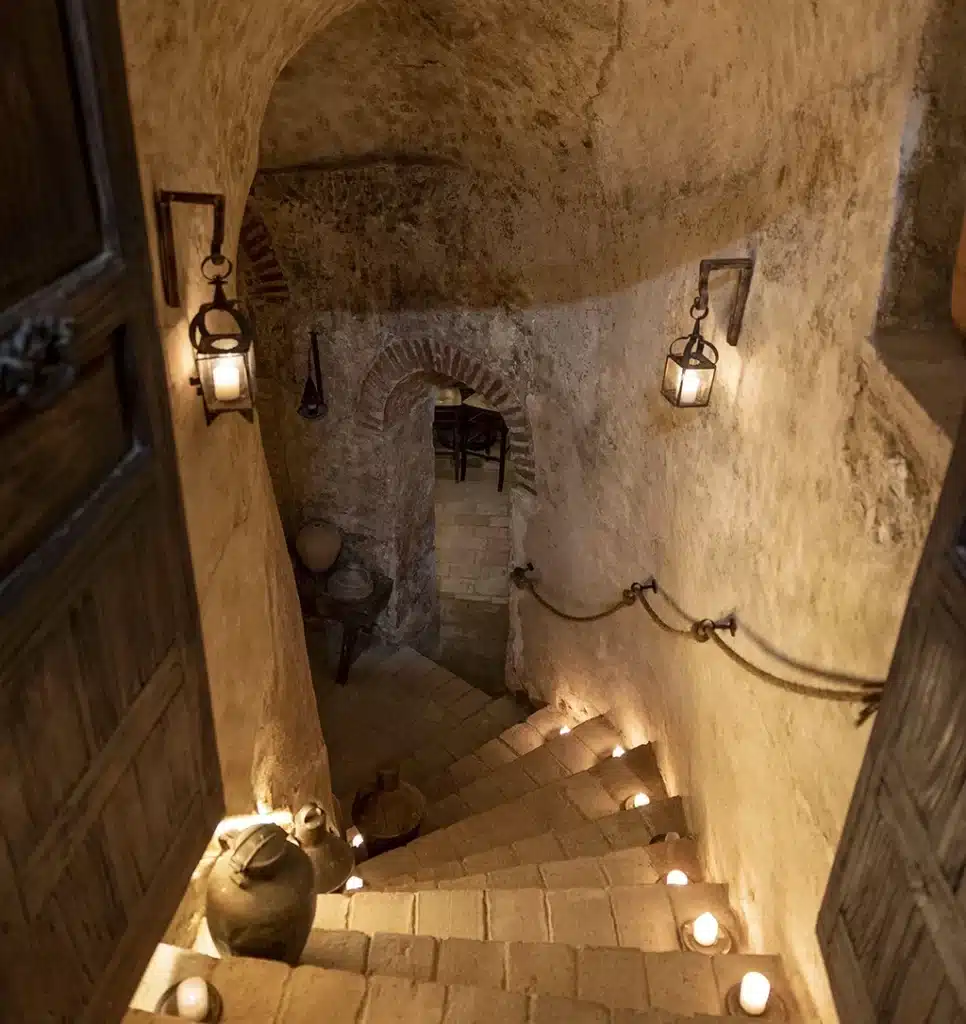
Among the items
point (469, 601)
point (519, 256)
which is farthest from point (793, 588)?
point (469, 601)

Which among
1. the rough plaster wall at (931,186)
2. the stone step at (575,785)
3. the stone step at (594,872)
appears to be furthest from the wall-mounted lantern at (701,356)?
the stone step at (575,785)

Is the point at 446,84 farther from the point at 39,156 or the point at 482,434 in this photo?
the point at 482,434

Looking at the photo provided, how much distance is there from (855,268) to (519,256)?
9.72 feet

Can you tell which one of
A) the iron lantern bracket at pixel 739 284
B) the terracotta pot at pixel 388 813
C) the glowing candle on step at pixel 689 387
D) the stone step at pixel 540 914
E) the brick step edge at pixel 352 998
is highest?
the iron lantern bracket at pixel 739 284

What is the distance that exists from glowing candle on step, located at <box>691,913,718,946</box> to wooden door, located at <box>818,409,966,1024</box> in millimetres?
1277

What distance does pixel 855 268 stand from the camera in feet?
7.89

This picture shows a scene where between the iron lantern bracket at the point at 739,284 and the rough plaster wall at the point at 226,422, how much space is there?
1667 mm

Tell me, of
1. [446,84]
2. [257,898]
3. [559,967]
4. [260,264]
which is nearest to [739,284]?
[446,84]

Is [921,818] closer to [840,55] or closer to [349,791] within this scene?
[840,55]

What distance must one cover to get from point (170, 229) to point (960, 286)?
2.01 metres

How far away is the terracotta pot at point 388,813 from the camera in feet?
17.4

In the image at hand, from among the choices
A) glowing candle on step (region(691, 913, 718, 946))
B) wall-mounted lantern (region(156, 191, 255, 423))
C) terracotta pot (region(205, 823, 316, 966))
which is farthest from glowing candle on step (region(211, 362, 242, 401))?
glowing candle on step (region(691, 913, 718, 946))

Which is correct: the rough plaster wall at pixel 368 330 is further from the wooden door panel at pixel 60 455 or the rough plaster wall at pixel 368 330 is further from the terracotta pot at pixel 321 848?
the wooden door panel at pixel 60 455

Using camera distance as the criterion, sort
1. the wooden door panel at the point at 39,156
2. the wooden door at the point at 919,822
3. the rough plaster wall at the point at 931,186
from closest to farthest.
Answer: the wooden door panel at the point at 39,156
the wooden door at the point at 919,822
the rough plaster wall at the point at 931,186
